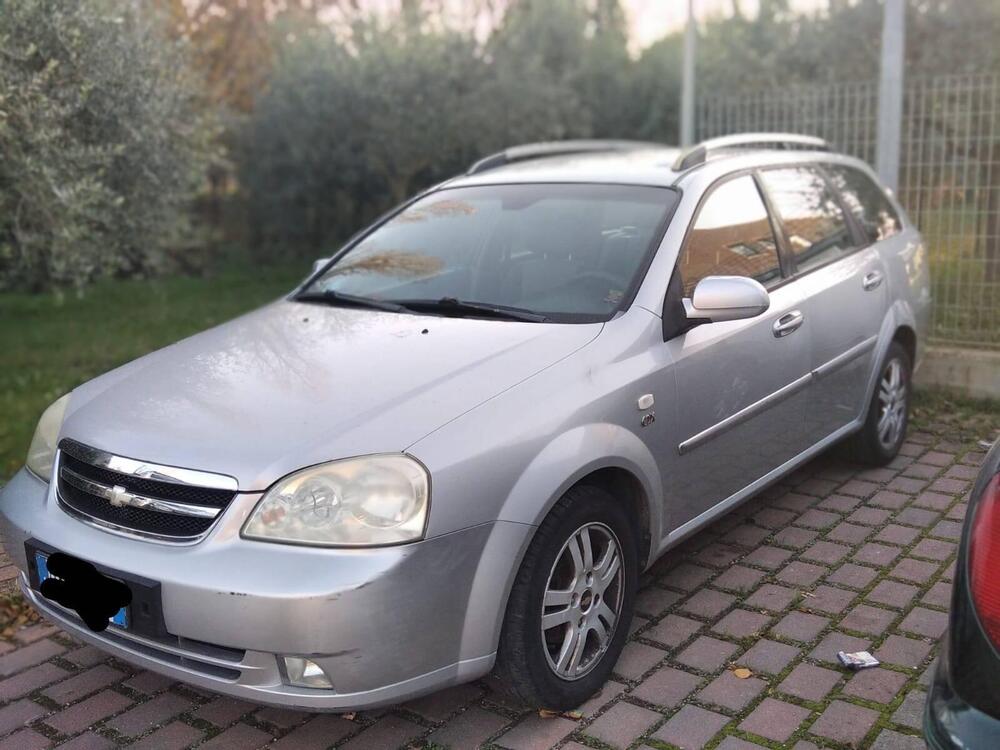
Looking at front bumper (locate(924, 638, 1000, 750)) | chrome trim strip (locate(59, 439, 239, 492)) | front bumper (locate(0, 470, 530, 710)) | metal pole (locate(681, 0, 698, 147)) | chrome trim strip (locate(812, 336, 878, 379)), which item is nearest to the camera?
front bumper (locate(924, 638, 1000, 750))

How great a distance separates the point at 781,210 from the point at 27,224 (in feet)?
16.2

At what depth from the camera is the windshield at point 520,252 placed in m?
3.71

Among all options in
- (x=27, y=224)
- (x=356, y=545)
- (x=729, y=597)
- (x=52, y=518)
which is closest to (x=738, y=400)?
(x=729, y=597)

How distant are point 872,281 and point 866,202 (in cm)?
67

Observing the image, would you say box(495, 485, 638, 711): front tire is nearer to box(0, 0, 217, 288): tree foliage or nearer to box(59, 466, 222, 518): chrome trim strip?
box(59, 466, 222, 518): chrome trim strip

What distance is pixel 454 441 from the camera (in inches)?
110

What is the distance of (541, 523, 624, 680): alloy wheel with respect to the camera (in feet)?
10.0

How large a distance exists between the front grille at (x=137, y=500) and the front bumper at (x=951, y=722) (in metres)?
1.77

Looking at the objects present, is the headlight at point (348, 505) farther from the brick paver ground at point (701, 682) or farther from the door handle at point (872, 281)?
the door handle at point (872, 281)

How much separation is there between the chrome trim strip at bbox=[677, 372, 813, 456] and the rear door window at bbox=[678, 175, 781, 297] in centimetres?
45

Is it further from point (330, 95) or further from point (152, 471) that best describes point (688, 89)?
point (330, 95)

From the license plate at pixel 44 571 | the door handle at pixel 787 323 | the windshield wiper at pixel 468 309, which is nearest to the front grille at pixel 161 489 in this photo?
the license plate at pixel 44 571

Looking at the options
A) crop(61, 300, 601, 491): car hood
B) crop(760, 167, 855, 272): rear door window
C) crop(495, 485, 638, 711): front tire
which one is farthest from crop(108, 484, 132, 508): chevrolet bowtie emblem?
crop(760, 167, 855, 272): rear door window

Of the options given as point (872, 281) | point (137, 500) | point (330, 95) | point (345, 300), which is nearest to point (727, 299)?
point (345, 300)
